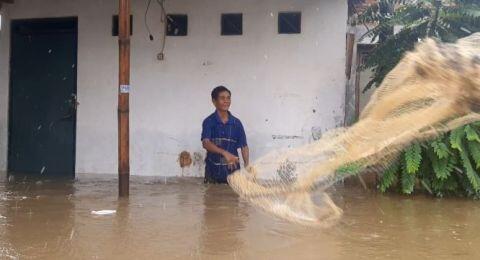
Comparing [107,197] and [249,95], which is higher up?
[249,95]

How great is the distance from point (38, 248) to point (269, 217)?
2274 millimetres

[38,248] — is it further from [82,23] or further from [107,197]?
[82,23]

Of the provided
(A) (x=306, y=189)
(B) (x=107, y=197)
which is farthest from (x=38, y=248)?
(B) (x=107, y=197)

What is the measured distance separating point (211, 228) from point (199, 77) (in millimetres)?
4115

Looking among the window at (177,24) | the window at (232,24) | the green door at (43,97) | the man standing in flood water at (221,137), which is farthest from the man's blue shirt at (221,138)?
the green door at (43,97)

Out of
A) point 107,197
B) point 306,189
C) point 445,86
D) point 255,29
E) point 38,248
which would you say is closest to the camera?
point 445,86

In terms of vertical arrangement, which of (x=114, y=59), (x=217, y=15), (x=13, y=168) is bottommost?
(x=13, y=168)

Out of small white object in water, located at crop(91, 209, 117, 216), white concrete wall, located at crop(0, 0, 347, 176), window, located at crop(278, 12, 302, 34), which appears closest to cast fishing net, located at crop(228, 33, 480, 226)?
small white object in water, located at crop(91, 209, 117, 216)

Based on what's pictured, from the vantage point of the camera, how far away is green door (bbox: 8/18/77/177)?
32.9ft

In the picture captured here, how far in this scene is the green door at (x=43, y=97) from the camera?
32.9ft

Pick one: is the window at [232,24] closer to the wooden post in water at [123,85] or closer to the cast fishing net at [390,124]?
the wooden post in water at [123,85]

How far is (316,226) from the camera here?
5.42 meters

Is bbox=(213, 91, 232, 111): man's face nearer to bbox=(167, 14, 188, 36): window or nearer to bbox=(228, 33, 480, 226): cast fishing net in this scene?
bbox=(167, 14, 188, 36): window

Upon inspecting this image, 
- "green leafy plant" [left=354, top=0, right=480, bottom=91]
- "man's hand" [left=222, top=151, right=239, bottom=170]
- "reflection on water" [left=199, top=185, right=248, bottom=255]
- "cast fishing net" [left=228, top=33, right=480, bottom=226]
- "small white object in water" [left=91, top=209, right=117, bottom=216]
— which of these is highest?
"green leafy plant" [left=354, top=0, right=480, bottom=91]
